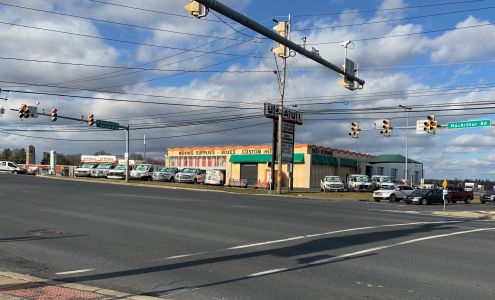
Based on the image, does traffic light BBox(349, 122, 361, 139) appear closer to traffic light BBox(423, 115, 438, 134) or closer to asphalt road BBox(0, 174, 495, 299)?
traffic light BBox(423, 115, 438, 134)

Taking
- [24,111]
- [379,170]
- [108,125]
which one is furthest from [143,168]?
[379,170]

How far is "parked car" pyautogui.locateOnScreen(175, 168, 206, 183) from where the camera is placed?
186 ft

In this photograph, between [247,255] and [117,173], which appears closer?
[247,255]

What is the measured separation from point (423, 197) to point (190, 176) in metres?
27.1

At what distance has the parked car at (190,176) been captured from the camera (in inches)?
2231

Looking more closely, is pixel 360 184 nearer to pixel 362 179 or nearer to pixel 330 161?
pixel 362 179

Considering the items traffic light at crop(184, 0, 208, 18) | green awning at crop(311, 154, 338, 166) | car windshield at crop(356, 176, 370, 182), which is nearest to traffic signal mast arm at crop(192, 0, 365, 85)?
→ traffic light at crop(184, 0, 208, 18)

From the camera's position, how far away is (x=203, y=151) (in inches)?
3216

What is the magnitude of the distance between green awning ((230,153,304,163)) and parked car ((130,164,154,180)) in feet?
57.7

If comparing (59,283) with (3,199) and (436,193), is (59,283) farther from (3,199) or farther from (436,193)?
(436,193)

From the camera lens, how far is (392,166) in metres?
97.4

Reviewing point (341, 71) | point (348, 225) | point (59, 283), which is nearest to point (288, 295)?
point (59, 283)

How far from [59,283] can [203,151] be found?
74.1 m

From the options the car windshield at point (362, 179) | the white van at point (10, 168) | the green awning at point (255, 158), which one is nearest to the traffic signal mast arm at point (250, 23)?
the car windshield at point (362, 179)
